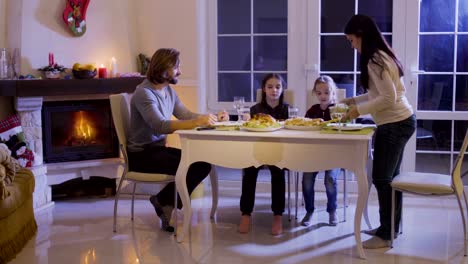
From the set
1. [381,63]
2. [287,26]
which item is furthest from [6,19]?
[381,63]

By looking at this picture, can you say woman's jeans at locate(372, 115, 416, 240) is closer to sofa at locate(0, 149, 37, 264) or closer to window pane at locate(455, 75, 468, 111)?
window pane at locate(455, 75, 468, 111)

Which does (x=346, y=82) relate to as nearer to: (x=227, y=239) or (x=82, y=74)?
(x=227, y=239)

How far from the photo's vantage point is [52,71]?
195 inches

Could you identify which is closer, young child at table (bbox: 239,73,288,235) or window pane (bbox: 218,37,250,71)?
young child at table (bbox: 239,73,288,235)

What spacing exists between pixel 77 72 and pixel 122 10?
2.35 feet

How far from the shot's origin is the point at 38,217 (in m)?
4.72

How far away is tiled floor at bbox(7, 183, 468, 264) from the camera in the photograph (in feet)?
12.3

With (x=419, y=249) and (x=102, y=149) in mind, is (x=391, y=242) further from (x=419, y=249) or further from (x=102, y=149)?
(x=102, y=149)

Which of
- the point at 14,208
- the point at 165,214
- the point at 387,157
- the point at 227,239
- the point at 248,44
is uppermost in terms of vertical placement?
the point at 248,44

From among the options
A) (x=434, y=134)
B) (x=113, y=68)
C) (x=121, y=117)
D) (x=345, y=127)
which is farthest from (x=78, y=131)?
(x=434, y=134)

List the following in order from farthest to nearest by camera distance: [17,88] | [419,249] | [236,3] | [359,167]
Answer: [236,3] → [17,88] → [419,249] → [359,167]

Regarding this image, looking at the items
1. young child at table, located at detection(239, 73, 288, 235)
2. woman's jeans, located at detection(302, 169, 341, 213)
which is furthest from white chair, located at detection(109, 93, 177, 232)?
woman's jeans, located at detection(302, 169, 341, 213)

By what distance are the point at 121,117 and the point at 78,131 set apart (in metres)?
1.13

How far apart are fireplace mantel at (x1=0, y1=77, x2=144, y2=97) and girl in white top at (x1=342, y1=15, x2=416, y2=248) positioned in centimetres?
209
